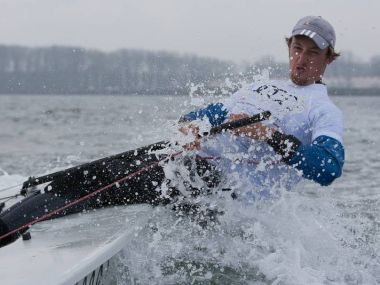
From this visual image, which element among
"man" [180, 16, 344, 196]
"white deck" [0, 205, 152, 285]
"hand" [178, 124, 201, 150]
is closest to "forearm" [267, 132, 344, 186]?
"man" [180, 16, 344, 196]

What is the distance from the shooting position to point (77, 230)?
367 cm

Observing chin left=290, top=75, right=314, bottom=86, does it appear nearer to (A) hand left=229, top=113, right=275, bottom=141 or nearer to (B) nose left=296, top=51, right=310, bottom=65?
(B) nose left=296, top=51, right=310, bottom=65

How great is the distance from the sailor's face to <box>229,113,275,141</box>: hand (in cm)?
53

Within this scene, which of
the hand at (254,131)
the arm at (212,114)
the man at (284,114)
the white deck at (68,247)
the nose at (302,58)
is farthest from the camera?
the arm at (212,114)

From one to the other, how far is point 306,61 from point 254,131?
68 centimetres

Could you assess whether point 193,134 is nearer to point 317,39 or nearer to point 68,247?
point 317,39

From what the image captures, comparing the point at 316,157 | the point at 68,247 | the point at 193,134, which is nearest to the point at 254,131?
the point at 193,134

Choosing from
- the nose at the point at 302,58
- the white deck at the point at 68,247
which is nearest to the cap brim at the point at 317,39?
the nose at the point at 302,58

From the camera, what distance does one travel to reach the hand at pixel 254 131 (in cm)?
385

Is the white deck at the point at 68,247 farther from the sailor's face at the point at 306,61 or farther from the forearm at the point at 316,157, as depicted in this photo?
the sailor's face at the point at 306,61

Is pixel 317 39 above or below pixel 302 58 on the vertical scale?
above

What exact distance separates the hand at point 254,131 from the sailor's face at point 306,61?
532 mm

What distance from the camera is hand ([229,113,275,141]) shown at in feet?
12.6

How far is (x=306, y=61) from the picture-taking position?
4.18 m
